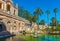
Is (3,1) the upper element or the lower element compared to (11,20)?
upper

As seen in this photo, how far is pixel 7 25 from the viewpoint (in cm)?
3334

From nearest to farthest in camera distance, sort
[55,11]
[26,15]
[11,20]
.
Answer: [11,20]
[55,11]
[26,15]

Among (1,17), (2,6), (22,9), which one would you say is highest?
(22,9)

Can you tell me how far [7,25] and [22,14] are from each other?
55.2 m

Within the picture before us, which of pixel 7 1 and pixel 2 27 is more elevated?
pixel 7 1

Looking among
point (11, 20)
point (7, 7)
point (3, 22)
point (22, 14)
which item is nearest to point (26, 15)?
point (22, 14)

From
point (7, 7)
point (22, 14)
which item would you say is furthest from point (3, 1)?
point (22, 14)

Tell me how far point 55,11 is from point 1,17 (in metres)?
47.3

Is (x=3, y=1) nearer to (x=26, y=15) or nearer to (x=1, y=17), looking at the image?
(x=1, y=17)

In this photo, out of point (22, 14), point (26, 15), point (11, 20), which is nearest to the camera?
point (11, 20)

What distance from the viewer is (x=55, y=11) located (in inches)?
2943

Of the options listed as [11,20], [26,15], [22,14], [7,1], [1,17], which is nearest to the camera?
[1,17]

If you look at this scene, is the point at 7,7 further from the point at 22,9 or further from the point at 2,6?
the point at 22,9

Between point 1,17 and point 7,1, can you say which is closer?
point 1,17
